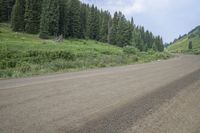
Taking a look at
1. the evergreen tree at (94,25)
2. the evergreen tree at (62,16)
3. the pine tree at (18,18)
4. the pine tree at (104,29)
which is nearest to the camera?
the pine tree at (18,18)

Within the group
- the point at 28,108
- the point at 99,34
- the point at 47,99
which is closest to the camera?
the point at 28,108

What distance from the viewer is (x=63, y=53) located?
107 feet

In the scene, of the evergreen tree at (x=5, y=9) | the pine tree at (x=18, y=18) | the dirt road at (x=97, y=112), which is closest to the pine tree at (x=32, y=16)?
the pine tree at (x=18, y=18)

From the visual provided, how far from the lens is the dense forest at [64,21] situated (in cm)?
6033

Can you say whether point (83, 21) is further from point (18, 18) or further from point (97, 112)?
point (97, 112)

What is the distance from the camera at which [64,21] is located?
2702 inches

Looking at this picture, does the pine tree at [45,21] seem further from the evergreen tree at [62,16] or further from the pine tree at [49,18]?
the evergreen tree at [62,16]

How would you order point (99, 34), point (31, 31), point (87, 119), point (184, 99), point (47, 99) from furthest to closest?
point (99, 34)
point (31, 31)
point (184, 99)
point (47, 99)
point (87, 119)

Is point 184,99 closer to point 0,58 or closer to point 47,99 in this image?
point 47,99

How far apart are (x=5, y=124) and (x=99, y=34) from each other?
81.5 metres

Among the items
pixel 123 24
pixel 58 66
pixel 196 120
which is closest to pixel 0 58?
pixel 58 66

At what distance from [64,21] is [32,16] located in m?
10.2

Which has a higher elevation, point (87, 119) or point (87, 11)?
point (87, 11)

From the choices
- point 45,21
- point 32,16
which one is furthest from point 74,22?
point 32,16
